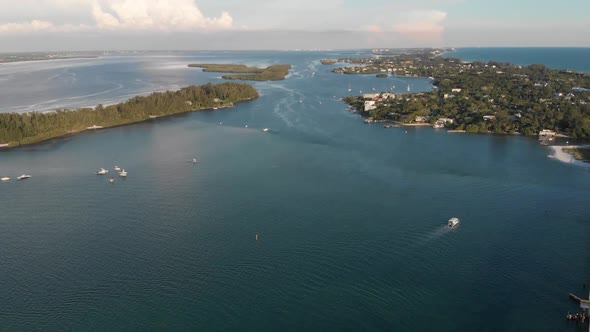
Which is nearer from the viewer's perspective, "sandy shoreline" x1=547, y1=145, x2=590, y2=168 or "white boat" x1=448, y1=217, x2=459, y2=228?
"white boat" x1=448, y1=217, x2=459, y2=228

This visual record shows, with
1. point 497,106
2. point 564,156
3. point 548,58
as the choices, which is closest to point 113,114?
point 564,156

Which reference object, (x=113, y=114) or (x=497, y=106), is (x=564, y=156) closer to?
(x=497, y=106)

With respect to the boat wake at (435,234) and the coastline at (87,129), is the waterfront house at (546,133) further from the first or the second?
the coastline at (87,129)

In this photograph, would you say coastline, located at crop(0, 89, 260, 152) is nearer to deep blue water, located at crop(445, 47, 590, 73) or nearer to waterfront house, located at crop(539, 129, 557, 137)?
waterfront house, located at crop(539, 129, 557, 137)

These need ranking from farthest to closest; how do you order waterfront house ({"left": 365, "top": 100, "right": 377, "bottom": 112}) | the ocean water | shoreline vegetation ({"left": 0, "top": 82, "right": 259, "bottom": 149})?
1. waterfront house ({"left": 365, "top": 100, "right": 377, "bottom": 112})
2. shoreline vegetation ({"left": 0, "top": 82, "right": 259, "bottom": 149})
3. the ocean water

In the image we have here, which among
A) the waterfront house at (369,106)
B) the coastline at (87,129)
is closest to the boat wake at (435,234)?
the waterfront house at (369,106)

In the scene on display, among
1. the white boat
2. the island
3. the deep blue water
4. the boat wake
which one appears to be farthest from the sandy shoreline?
the deep blue water

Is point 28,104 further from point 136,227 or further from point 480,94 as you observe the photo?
point 480,94

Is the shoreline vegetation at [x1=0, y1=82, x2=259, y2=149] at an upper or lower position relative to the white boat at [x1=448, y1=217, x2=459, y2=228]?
upper
